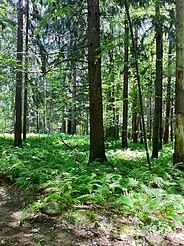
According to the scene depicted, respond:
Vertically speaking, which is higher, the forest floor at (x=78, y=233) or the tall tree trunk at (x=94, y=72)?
the tall tree trunk at (x=94, y=72)

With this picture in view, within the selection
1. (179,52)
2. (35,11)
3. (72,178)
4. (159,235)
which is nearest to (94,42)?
(179,52)

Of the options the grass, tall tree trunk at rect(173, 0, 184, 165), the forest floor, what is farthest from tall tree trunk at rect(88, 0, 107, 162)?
the forest floor

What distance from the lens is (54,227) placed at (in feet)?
11.3

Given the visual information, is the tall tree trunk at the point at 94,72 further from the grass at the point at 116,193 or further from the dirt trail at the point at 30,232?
the dirt trail at the point at 30,232

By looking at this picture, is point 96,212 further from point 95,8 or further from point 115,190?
point 95,8

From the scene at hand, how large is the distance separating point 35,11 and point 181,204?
12908mm

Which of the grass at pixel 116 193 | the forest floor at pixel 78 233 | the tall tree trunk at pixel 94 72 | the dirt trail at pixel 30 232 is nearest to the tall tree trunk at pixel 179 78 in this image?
the grass at pixel 116 193

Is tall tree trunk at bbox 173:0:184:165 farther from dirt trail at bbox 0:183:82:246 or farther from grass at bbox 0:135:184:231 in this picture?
dirt trail at bbox 0:183:82:246

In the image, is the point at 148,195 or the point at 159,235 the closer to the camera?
the point at 159,235

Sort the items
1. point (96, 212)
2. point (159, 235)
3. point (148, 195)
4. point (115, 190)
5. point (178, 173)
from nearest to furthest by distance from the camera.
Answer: point (159, 235)
point (96, 212)
point (148, 195)
point (115, 190)
point (178, 173)

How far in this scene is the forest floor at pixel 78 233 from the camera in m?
3.03

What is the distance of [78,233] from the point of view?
10.6 ft

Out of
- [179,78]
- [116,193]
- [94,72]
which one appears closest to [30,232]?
[116,193]

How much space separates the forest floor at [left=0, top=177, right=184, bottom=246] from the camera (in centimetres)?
303
